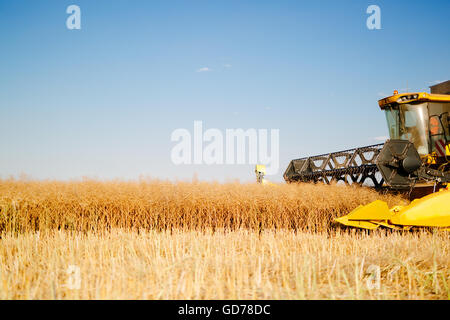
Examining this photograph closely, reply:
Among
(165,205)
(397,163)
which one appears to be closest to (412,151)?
(397,163)

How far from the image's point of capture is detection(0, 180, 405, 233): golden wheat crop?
6152 mm

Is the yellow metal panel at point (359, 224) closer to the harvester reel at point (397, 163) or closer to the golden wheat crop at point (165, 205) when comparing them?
the golden wheat crop at point (165, 205)

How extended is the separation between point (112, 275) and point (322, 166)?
275 inches

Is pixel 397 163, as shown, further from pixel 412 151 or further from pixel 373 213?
pixel 373 213

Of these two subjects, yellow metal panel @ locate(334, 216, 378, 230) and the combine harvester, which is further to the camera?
the combine harvester

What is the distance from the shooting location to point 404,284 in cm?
285

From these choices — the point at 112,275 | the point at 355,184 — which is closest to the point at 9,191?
the point at 112,275

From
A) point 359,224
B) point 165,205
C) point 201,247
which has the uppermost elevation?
point 165,205

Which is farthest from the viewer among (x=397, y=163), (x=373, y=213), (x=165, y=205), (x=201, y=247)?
(x=397, y=163)

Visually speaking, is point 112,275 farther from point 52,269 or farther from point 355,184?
point 355,184

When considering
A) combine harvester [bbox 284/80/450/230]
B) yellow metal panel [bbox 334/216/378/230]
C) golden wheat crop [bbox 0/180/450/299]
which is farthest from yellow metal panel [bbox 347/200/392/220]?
combine harvester [bbox 284/80/450/230]

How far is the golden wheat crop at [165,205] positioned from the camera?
6.15 meters

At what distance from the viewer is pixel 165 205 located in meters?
6.36

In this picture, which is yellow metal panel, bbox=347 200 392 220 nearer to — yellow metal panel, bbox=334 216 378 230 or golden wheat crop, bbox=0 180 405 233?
yellow metal panel, bbox=334 216 378 230
